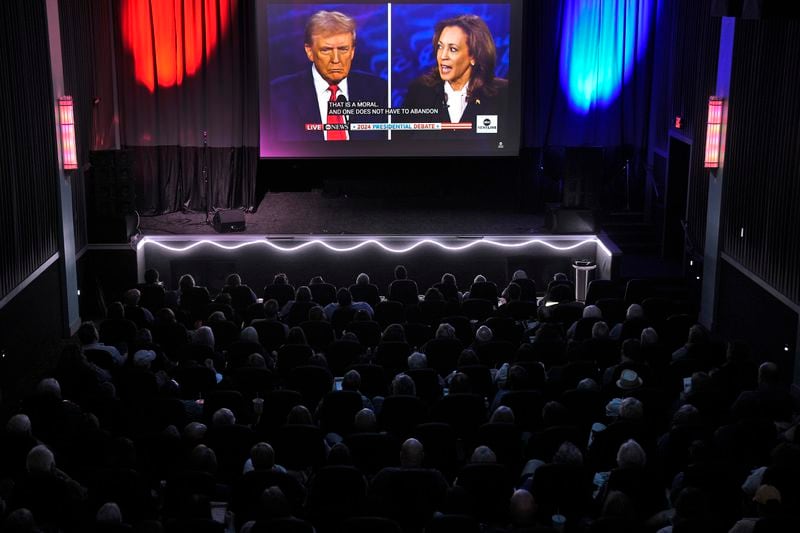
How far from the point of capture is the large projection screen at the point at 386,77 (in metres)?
16.4

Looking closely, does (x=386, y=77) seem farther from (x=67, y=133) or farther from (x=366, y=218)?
(x=67, y=133)

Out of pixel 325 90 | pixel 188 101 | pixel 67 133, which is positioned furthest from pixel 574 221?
pixel 67 133

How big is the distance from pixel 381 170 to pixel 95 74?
4700 millimetres

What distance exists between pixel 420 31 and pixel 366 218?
296cm

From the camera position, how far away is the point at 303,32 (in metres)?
16.5

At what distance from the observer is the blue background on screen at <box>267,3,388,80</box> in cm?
1638

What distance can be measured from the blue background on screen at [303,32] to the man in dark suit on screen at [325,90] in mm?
89

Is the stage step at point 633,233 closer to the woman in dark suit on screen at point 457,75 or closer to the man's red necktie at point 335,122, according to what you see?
the woman in dark suit on screen at point 457,75

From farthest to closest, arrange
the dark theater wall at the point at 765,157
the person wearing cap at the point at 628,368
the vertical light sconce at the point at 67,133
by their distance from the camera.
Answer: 1. the vertical light sconce at the point at 67,133
2. the dark theater wall at the point at 765,157
3. the person wearing cap at the point at 628,368

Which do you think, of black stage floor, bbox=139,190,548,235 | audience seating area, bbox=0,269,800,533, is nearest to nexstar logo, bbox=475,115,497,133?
black stage floor, bbox=139,190,548,235

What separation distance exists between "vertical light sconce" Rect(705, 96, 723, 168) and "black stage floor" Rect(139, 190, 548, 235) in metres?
2.98

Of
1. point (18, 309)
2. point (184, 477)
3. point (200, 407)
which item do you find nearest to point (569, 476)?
point (184, 477)

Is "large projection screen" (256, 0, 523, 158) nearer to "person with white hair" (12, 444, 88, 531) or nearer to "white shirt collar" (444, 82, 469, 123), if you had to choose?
"white shirt collar" (444, 82, 469, 123)

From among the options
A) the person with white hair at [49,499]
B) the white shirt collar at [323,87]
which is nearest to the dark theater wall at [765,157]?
the white shirt collar at [323,87]
